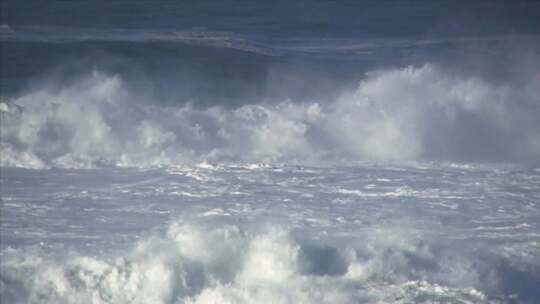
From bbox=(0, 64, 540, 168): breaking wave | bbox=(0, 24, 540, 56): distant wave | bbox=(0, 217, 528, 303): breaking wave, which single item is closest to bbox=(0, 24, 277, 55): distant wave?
bbox=(0, 24, 540, 56): distant wave

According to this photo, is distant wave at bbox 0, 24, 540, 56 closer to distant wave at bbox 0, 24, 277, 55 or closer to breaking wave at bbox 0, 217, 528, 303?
distant wave at bbox 0, 24, 277, 55

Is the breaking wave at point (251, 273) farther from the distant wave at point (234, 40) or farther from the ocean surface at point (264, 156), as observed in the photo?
the distant wave at point (234, 40)

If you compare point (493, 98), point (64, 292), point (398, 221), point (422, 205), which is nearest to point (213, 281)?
point (64, 292)

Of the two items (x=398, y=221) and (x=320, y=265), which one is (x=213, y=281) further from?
(x=398, y=221)

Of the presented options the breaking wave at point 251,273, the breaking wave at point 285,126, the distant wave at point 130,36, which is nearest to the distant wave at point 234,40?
the distant wave at point 130,36

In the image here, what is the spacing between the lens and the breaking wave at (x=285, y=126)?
13.5 m

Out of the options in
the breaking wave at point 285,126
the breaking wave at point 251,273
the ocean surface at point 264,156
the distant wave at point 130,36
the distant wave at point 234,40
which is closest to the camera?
the breaking wave at point 251,273

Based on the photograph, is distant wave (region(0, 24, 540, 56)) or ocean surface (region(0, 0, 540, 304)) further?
distant wave (region(0, 24, 540, 56))

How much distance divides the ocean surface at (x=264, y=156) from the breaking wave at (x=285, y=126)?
50 mm

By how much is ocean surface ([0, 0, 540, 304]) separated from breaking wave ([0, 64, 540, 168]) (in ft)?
0.16

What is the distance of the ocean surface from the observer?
9.20m

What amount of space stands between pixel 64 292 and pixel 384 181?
16.5 ft

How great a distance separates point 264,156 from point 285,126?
146 cm

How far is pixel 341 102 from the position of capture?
1617 centimetres
